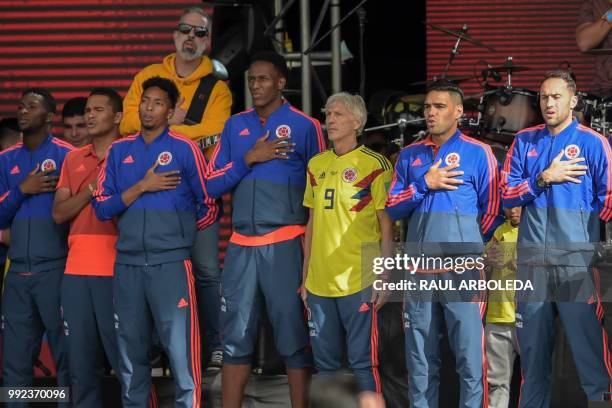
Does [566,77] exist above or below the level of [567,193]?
above

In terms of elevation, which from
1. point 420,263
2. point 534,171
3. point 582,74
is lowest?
point 420,263

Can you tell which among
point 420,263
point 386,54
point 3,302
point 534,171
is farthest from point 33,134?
point 386,54

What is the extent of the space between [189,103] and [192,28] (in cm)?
47

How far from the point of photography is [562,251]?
545cm

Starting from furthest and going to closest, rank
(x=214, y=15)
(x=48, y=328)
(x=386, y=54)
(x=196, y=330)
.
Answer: (x=386, y=54) < (x=214, y=15) < (x=48, y=328) < (x=196, y=330)

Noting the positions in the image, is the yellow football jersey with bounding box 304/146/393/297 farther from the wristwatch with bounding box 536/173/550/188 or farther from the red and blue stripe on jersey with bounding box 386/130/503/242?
the wristwatch with bounding box 536/173/550/188

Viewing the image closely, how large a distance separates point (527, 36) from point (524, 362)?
662cm

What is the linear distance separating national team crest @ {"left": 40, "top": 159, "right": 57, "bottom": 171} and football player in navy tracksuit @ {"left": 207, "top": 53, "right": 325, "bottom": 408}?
1.03 meters

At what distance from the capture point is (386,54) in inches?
505

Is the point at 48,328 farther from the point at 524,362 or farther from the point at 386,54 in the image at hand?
the point at 386,54

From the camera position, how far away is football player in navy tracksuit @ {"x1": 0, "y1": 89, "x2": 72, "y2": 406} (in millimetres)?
6184

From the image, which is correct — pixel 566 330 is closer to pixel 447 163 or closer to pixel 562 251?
pixel 562 251

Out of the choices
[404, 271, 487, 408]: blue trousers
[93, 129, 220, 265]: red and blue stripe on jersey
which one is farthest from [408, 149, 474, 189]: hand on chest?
[93, 129, 220, 265]: red and blue stripe on jersey

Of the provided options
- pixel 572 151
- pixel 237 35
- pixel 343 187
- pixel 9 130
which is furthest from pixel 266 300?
pixel 9 130
